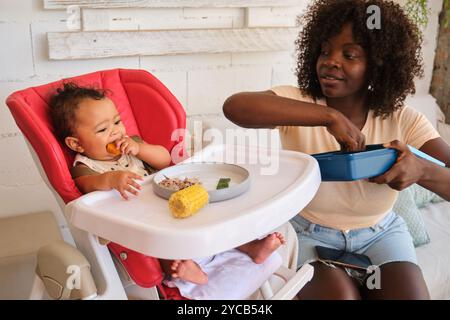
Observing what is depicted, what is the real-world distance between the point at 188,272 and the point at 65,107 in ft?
1.49

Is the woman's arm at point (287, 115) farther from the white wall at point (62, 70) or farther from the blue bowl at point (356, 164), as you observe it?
the white wall at point (62, 70)

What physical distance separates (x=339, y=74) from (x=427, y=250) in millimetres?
816

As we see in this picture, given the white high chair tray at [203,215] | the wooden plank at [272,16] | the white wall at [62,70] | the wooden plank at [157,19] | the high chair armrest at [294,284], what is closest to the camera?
the white high chair tray at [203,215]

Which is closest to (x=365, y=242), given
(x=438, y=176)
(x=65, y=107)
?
(x=438, y=176)

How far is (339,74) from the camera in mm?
Result: 1294

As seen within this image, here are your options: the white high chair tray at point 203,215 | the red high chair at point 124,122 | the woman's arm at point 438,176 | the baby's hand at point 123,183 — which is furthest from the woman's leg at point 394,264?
the baby's hand at point 123,183

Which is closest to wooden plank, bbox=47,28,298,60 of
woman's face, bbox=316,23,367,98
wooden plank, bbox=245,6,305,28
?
wooden plank, bbox=245,6,305,28

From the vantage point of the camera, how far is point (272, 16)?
2.01 metres

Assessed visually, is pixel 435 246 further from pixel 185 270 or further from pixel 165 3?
pixel 165 3

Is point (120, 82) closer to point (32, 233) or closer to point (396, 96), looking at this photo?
point (32, 233)

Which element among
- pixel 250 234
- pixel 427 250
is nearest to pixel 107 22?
pixel 250 234

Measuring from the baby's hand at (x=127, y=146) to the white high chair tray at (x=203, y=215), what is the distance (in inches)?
5.4

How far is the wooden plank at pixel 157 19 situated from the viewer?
1.69 meters

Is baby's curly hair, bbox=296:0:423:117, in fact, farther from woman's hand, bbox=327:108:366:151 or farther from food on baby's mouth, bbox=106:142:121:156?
food on baby's mouth, bbox=106:142:121:156
